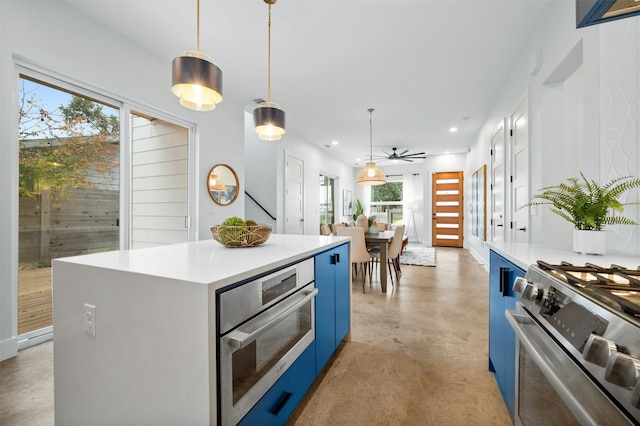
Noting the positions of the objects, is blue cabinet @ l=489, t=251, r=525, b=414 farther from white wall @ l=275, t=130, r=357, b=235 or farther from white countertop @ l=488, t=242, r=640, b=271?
white wall @ l=275, t=130, r=357, b=235

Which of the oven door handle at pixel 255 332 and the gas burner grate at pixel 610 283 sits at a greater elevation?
the gas burner grate at pixel 610 283

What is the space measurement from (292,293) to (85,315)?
0.79 metres

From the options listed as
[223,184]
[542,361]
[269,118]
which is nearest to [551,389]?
[542,361]

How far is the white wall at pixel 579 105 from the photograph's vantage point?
1.35 meters

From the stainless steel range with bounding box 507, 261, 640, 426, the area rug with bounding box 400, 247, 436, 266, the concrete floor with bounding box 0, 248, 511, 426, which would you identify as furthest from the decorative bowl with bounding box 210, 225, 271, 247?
the area rug with bounding box 400, 247, 436, 266

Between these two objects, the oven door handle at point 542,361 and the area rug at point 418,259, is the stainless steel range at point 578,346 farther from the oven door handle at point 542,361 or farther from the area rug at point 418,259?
the area rug at point 418,259

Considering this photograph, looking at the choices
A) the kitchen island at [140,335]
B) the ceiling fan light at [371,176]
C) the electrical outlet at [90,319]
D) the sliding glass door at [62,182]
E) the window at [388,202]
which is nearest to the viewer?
the kitchen island at [140,335]

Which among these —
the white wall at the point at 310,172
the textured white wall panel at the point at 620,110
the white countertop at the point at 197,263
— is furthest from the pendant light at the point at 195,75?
the white wall at the point at 310,172

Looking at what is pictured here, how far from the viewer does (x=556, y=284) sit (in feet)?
2.50

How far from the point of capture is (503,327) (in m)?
1.37

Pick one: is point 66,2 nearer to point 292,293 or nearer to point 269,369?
point 292,293

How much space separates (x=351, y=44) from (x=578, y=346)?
9.50 feet

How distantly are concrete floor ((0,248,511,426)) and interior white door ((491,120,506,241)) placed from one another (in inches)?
55.5

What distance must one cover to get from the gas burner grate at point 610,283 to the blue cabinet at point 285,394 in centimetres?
107
